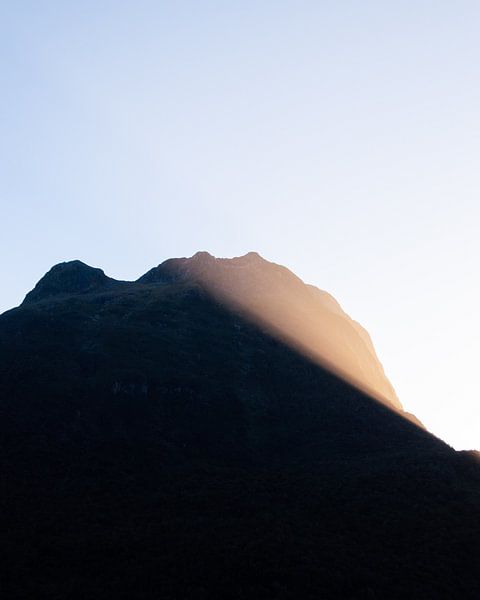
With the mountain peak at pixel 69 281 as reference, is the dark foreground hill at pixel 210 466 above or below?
below

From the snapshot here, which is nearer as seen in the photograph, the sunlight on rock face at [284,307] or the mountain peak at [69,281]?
the sunlight on rock face at [284,307]

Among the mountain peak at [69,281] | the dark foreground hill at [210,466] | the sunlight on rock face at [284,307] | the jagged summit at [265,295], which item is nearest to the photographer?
the dark foreground hill at [210,466]

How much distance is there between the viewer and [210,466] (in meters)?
55.7

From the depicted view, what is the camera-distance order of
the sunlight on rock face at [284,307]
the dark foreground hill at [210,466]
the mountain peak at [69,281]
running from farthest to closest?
1. the mountain peak at [69,281]
2. the sunlight on rock face at [284,307]
3. the dark foreground hill at [210,466]

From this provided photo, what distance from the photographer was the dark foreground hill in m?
36.8

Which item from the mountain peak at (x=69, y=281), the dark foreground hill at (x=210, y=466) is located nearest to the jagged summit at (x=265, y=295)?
the mountain peak at (x=69, y=281)

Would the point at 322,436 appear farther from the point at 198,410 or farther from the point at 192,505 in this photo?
the point at 192,505

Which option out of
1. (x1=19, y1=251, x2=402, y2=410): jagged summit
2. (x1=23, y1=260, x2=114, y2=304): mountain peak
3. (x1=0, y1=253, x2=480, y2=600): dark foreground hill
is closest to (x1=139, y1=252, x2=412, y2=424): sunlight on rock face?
A: (x1=19, y1=251, x2=402, y2=410): jagged summit

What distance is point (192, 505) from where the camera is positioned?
153 feet

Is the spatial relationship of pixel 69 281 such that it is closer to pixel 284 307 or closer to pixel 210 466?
pixel 284 307

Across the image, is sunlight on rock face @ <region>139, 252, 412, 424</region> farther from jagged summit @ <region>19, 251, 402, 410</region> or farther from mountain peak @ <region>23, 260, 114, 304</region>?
mountain peak @ <region>23, 260, 114, 304</region>

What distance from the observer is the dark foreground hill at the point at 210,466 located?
3681 cm

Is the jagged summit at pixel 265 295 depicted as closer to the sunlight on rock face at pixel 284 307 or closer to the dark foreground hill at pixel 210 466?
the sunlight on rock face at pixel 284 307

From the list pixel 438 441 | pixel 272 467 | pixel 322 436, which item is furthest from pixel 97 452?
pixel 438 441
